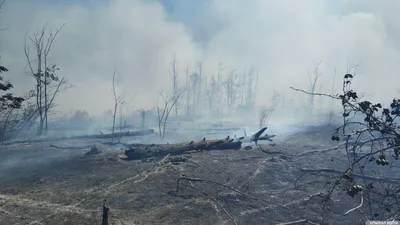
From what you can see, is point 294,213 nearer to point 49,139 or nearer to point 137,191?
point 137,191

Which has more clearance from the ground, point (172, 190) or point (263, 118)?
point (263, 118)

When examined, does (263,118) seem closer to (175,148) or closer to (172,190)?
(175,148)

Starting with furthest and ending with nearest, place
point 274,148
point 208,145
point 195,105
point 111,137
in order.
→ point 195,105
point 111,137
point 274,148
point 208,145

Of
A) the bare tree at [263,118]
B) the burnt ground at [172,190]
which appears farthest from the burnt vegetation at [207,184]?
the bare tree at [263,118]

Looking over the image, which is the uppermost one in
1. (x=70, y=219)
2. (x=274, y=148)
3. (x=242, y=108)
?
(x=242, y=108)

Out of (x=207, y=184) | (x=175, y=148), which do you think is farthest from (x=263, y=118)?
(x=207, y=184)

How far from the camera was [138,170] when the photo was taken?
14695 millimetres

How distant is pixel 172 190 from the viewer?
11.5 metres

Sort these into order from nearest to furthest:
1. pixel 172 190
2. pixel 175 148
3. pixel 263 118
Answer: pixel 172 190
pixel 175 148
pixel 263 118

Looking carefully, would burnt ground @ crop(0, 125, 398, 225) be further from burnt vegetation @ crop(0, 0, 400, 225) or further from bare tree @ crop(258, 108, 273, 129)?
bare tree @ crop(258, 108, 273, 129)

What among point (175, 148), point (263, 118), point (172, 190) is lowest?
point (172, 190)

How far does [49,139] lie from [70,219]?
2221cm

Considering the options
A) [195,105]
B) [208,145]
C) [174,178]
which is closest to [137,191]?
[174,178]

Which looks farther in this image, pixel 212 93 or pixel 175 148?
pixel 212 93
